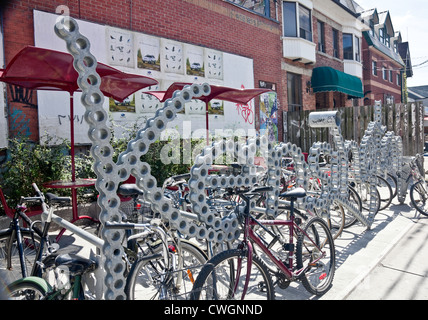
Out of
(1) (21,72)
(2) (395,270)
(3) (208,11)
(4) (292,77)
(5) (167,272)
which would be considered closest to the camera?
(5) (167,272)

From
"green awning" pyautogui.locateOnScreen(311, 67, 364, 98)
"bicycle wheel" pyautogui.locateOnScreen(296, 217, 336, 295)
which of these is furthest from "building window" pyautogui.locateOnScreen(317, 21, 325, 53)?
"bicycle wheel" pyautogui.locateOnScreen(296, 217, 336, 295)

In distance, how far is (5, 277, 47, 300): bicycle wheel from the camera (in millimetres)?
2277

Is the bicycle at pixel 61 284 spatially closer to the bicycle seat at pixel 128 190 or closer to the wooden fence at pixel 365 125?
the bicycle seat at pixel 128 190

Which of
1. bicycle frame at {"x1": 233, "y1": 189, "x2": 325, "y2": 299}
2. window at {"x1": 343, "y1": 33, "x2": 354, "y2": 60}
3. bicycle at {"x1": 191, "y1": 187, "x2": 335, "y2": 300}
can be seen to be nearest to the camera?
bicycle at {"x1": 191, "y1": 187, "x2": 335, "y2": 300}

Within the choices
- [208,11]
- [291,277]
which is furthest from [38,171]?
[208,11]

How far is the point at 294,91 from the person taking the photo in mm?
15352

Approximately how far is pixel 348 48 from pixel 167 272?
2037 cm

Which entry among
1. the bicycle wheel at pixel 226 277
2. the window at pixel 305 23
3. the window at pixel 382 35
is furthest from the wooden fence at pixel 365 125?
the window at pixel 382 35

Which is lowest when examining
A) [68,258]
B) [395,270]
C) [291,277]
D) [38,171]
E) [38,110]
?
[395,270]

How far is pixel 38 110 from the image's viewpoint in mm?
6973

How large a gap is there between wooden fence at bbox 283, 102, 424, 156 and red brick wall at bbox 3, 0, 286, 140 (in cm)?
118

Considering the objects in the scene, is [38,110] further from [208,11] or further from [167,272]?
[208,11]

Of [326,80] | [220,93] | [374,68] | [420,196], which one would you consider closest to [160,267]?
[220,93]

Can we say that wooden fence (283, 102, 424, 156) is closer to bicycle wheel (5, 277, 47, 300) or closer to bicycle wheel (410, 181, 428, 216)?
bicycle wheel (410, 181, 428, 216)
